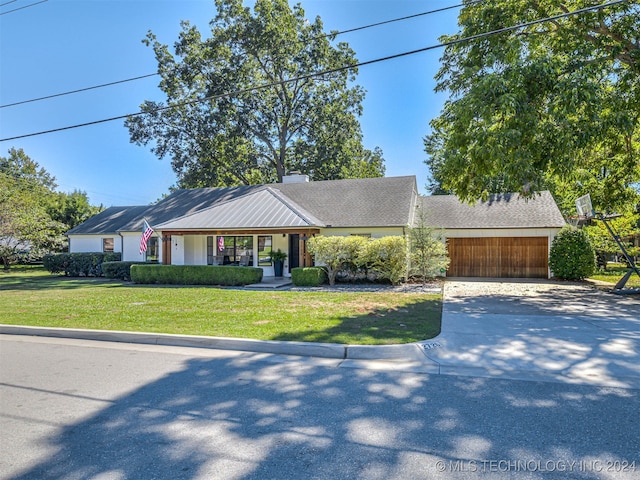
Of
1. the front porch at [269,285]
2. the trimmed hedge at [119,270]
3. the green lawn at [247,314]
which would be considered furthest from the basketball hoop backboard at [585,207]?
the trimmed hedge at [119,270]

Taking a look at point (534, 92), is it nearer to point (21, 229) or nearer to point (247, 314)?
point (247, 314)

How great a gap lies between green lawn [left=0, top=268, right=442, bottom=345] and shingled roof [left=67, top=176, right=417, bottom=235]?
19.1 feet

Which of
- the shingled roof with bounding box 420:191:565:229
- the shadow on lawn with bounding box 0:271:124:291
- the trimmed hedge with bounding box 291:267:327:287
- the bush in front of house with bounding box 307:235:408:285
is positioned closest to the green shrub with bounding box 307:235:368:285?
the bush in front of house with bounding box 307:235:408:285

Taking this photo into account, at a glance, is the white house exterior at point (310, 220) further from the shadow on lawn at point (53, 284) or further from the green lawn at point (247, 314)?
the green lawn at point (247, 314)

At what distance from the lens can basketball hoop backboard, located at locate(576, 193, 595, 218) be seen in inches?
552

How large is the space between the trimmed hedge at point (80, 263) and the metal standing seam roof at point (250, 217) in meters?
5.37

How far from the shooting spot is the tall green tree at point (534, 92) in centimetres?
1011

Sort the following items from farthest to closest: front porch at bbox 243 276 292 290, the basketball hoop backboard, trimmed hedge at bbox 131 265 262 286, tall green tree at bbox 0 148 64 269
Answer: tall green tree at bbox 0 148 64 269 → trimmed hedge at bbox 131 265 262 286 → front porch at bbox 243 276 292 290 → the basketball hoop backboard

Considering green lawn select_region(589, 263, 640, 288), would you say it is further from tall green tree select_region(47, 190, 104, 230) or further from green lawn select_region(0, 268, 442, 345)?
tall green tree select_region(47, 190, 104, 230)

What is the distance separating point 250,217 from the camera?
1894 centimetres

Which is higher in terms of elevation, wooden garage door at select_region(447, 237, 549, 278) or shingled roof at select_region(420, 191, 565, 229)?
shingled roof at select_region(420, 191, 565, 229)

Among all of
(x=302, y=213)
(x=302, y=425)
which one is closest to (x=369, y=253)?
(x=302, y=213)

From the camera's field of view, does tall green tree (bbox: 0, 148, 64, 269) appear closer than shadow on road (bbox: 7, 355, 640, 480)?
No

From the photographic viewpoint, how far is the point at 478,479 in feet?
9.04
